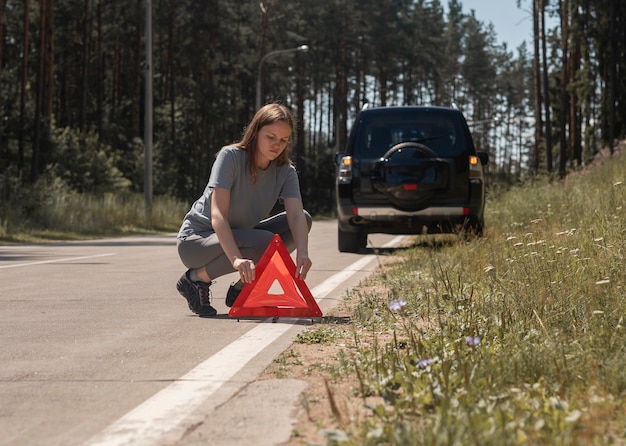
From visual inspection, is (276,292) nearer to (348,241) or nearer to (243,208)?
(243,208)

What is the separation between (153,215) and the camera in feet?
101

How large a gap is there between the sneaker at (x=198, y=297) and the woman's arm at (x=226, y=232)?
46 cm

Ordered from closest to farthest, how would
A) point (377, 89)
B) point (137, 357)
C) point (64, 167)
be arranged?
point (137, 357) < point (64, 167) < point (377, 89)

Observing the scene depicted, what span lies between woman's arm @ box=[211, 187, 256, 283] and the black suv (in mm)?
7316

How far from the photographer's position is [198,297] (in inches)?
310

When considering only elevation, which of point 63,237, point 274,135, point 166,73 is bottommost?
point 63,237

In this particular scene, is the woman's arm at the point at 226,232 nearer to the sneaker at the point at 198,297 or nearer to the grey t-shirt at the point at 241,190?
the grey t-shirt at the point at 241,190

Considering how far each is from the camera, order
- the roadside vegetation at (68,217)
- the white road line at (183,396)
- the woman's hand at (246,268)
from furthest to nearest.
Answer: the roadside vegetation at (68,217) < the woman's hand at (246,268) < the white road line at (183,396)

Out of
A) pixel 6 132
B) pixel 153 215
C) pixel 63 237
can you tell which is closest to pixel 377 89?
pixel 6 132

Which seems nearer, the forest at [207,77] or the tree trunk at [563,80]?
the forest at [207,77]

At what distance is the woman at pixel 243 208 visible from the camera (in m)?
7.64

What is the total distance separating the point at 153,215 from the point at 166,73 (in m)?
34.1

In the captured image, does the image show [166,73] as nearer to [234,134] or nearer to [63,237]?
[234,134]

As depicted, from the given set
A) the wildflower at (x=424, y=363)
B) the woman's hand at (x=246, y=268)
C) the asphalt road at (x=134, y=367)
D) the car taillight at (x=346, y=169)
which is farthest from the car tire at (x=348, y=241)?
the wildflower at (x=424, y=363)
